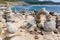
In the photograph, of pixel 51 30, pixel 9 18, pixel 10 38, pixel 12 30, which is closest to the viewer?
pixel 10 38

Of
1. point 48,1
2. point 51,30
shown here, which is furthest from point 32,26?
point 48,1

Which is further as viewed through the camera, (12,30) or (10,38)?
(12,30)

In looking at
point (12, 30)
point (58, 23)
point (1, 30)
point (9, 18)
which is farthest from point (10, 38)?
point (9, 18)

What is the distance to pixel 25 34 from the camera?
6082mm

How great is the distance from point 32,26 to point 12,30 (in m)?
0.93

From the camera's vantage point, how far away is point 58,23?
6.82 meters

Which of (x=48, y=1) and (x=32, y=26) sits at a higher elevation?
(x=32, y=26)

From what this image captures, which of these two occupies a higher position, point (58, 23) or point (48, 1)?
point (58, 23)

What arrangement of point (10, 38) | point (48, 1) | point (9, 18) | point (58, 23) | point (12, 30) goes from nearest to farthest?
point (10, 38)
point (12, 30)
point (58, 23)
point (9, 18)
point (48, 1)

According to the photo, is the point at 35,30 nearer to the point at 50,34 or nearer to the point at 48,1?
the point at 50,34

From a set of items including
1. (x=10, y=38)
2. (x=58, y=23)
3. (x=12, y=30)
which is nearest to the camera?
(x=10, y=38)

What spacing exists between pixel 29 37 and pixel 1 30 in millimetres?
847

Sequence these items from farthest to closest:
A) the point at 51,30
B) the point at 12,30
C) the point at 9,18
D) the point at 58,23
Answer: the point at 9,18 → the point at 58,23 → the point at 51,30 → the point at 12,30

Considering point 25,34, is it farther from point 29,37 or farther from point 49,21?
point 49,21
